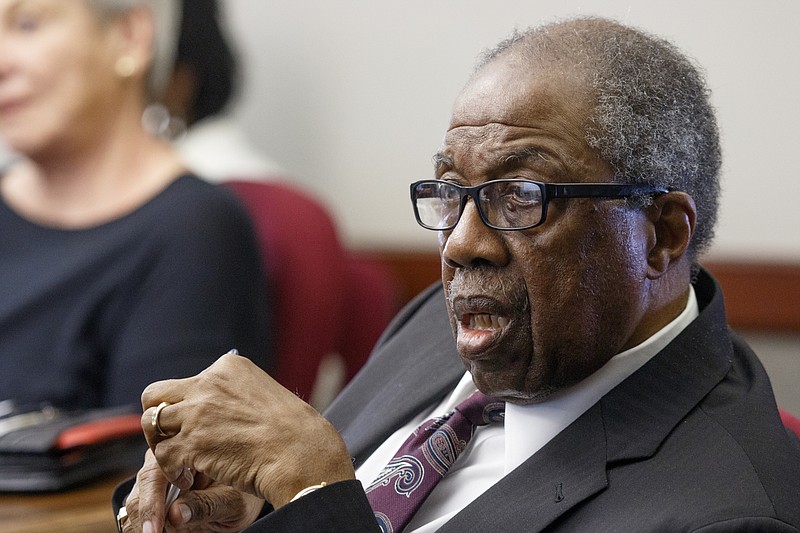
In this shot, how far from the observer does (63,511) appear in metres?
1.54

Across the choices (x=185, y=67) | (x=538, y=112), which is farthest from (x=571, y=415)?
(x=185, y=67)

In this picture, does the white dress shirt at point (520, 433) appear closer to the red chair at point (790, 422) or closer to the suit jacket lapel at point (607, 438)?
the suit jacket lapel at point (607, 438)

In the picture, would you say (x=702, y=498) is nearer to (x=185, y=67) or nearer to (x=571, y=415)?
(x=571, y=415)

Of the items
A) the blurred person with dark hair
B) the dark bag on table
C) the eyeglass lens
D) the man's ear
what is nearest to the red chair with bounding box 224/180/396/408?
the blurred person with dark hair

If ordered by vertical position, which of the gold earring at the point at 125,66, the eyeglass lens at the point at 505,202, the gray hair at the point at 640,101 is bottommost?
the gold earring at the point at 125,66

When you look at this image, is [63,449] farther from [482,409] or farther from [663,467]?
[663,467]

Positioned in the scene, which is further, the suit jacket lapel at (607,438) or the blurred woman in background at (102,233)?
the blurred woman in background at (102,233)

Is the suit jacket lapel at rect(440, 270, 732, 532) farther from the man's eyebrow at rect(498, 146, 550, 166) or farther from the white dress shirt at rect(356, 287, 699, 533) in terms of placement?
the man's eyebrow at rect(498, 146, 550, 166)

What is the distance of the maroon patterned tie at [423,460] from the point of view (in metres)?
1.27

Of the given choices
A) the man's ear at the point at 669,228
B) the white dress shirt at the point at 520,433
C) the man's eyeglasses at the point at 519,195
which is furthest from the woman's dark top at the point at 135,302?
the man's ear at the point at 669,228

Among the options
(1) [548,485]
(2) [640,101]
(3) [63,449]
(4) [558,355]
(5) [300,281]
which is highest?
(2) [640,101]

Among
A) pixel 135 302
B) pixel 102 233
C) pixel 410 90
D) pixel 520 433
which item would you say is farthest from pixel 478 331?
pixel 410 90

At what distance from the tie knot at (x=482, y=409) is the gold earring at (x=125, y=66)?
1.25 m

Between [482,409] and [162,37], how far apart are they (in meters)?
1.37
